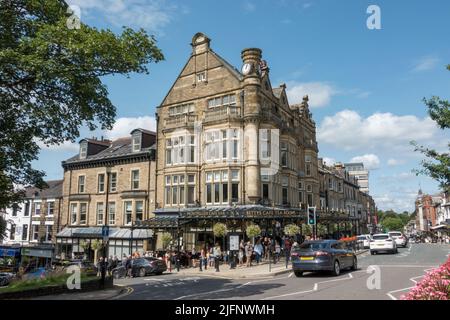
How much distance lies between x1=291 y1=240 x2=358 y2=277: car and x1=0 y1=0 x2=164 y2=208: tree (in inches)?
407

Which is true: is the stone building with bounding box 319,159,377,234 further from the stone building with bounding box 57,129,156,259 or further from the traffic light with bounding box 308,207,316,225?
the traffic light with bounding box 308,207,316,225

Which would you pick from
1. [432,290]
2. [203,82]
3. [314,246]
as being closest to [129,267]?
[314,246]

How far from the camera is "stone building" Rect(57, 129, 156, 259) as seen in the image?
38219 mm

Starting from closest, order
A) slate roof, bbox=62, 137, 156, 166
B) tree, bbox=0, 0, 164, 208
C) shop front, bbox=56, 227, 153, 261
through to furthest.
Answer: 1. tree, bbox=0, 0, 164, 208
2. shop front, bbox=56, 227, 153, 261
3. slate roof, bbox=62, 137, 156, 166

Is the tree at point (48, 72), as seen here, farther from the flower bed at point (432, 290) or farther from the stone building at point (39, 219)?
the stone building at point (39, 219)

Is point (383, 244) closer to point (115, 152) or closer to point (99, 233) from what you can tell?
point (99, 233)

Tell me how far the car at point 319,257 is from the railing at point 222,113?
16.8 meters

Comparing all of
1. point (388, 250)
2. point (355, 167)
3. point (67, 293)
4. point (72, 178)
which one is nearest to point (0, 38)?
point (67, 293)

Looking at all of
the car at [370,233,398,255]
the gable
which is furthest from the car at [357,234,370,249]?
the gable

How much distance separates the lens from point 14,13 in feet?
43.4

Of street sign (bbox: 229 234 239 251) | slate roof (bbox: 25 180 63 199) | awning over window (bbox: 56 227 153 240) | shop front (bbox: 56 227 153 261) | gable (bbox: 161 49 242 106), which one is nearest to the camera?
street sign (bbox: 229 234 239 251)

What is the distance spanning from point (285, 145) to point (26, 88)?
86.3 feet
